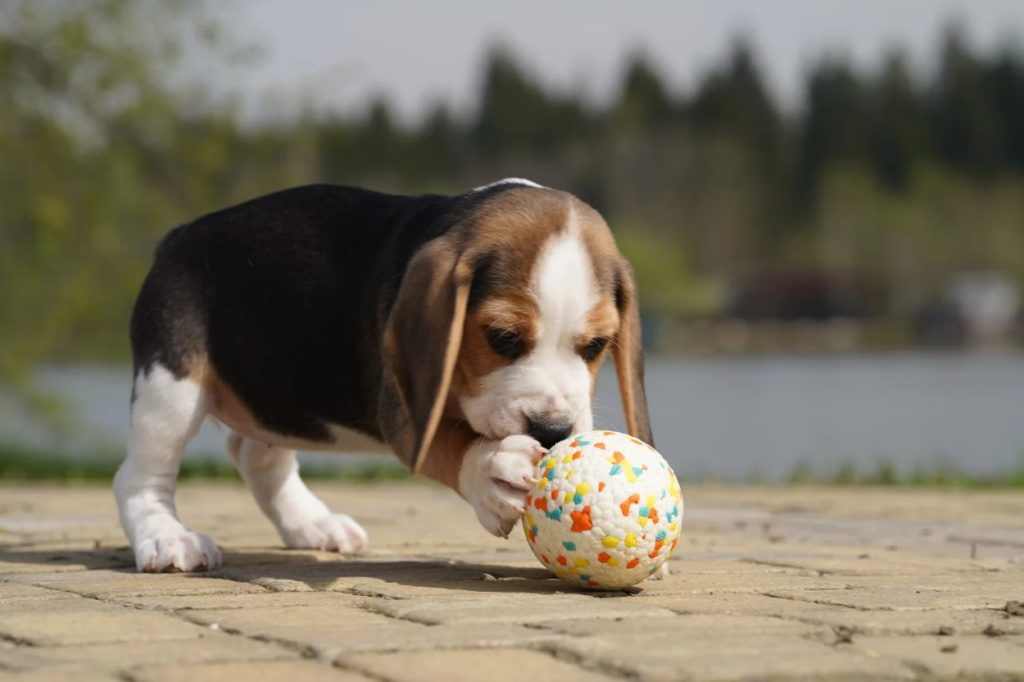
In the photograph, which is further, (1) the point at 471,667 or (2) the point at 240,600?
(2) the point at 240,600

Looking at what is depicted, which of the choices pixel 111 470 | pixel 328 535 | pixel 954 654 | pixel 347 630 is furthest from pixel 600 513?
pixel 111 470

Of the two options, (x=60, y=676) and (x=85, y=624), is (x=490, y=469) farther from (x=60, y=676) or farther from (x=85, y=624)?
(x=60, y=676)

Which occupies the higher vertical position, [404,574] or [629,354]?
[629,354]

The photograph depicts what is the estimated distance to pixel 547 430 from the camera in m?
4.39

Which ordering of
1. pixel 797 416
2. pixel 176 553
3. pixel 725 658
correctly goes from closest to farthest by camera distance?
pixel 725 658 → pixel 176 553 → pixel 797 416

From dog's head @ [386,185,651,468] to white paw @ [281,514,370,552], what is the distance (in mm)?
1108

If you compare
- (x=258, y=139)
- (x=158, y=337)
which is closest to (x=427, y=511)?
(x=158, y=337)

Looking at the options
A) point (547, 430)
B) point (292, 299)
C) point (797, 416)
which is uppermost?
point (797, 416)

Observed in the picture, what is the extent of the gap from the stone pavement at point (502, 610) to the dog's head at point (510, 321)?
0.49 metres

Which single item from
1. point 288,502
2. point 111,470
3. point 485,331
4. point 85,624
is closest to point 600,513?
point 485,331

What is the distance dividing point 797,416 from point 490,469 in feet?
73.4

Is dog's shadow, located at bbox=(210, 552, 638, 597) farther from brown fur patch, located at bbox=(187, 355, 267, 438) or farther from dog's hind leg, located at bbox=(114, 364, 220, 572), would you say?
brown fur patch, located at bbox=(187, 355, 267, 438)

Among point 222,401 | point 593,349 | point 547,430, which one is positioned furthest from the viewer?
point 222,401

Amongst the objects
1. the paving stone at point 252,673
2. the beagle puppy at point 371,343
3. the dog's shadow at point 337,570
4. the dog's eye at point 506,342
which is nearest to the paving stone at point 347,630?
the paving stone at point 252,673
